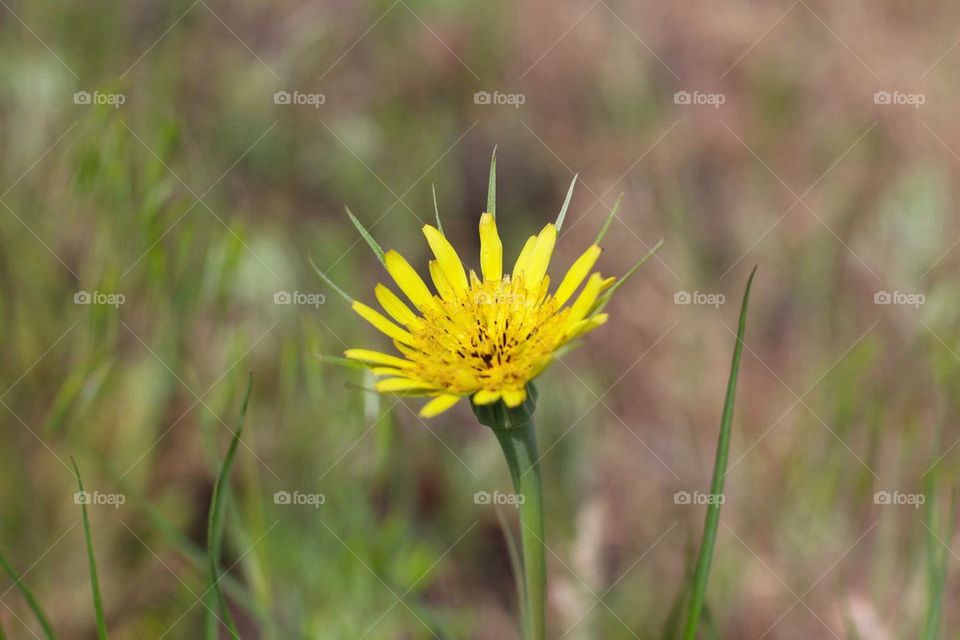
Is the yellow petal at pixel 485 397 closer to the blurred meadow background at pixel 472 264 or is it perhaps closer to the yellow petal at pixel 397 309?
the yellow petal at pixel 397 309

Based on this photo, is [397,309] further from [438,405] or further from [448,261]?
[438,405]

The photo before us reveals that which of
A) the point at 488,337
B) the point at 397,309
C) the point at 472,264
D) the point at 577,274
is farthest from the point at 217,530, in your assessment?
the point at 472,264

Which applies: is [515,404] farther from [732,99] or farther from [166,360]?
[732,99]

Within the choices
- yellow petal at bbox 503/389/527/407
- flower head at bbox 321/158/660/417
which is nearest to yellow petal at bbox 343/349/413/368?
flower head at bbox 321/158/660/417

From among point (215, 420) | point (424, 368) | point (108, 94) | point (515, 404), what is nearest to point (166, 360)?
point (215, 420)

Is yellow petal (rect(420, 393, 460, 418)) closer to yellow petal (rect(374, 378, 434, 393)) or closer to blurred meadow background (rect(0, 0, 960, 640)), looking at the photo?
yellow petal (rect(374, 378, 434, 393))
